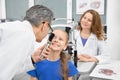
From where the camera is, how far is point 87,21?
7.84ft

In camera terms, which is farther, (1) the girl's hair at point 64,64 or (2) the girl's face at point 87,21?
(2) the girl's face at point 87,21

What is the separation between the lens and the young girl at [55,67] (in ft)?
5.57

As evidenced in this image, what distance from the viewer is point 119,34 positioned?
10.8 ft

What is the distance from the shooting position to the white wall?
3205 mm

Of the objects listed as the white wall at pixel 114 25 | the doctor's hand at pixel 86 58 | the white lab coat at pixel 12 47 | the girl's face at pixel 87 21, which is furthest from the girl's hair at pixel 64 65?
the white wall at pixel 114 25

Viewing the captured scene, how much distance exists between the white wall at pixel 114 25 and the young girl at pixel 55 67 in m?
1.69

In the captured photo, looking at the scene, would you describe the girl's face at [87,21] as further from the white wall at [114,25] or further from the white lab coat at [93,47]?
the white wall at [114,25]

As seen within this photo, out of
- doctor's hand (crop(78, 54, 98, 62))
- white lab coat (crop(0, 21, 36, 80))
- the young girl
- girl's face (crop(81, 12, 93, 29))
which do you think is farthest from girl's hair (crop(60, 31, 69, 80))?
girl's face (crop(81, 12, 93, 29))

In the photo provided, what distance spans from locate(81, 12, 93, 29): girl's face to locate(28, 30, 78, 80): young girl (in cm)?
69

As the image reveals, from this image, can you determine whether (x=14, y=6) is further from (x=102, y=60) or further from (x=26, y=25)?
(x=26, y=25)

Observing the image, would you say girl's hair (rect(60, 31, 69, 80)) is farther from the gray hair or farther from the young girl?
the gray hair

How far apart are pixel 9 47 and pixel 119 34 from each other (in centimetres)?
244

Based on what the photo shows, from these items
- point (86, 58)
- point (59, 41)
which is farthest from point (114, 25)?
point (59, 41)

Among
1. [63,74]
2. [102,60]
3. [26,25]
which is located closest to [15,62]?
[26,25]
